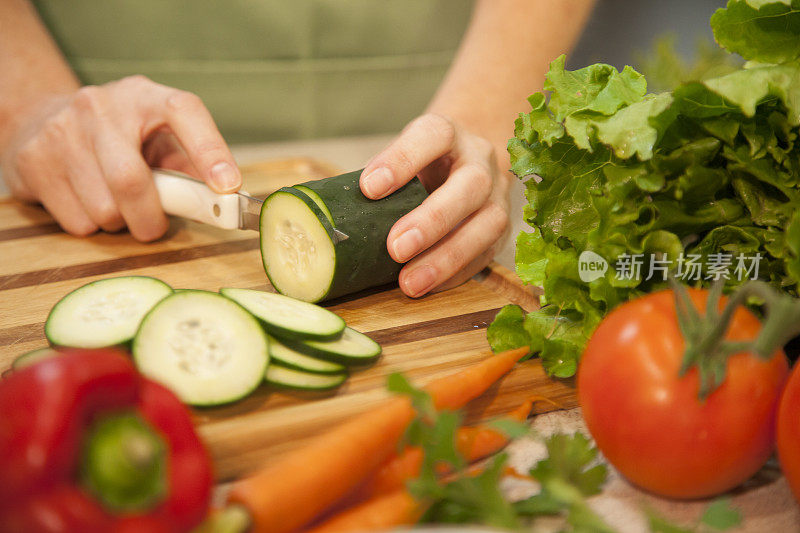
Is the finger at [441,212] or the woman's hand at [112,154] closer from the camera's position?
the finger at [441,212]

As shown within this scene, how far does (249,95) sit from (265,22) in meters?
0.33

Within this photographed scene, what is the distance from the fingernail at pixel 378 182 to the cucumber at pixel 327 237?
0.08 ft

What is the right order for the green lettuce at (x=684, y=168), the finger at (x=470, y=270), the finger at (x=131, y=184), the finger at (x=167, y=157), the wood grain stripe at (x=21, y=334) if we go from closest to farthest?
the green lettuce at (x=684, y=168), the wood grain stripe at (x=21, y=334), the finger at (x=470, y=270), the finger at (x=131, y=184), the finger at (x=167, y=157)

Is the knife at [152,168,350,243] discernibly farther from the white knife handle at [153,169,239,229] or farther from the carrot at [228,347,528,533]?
the carrot at [228,347,528,533]

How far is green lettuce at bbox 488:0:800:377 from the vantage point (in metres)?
1.28

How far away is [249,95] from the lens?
3.12 meters

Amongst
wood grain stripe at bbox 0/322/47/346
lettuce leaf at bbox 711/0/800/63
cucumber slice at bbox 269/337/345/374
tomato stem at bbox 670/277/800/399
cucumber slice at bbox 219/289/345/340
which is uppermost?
lettuce leaf at bbox 711/0/800/63

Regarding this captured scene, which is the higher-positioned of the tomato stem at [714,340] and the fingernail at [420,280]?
the tomato stem at [714,340]

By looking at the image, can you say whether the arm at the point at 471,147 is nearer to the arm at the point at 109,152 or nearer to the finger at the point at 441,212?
the finger at the point at 441,212

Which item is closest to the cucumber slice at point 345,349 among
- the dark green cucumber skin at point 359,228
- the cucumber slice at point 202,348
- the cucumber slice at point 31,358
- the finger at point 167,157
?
the cucumber slice at point 202,348

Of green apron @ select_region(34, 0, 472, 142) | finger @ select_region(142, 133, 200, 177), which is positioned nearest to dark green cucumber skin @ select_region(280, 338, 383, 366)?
finger @ select_region(142, 133, 200, 177)

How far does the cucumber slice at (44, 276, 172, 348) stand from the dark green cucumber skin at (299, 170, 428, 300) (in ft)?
1.35

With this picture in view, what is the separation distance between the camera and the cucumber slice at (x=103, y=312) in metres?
1.45

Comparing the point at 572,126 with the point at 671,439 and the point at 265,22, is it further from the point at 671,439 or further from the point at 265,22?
the point at 265,22
